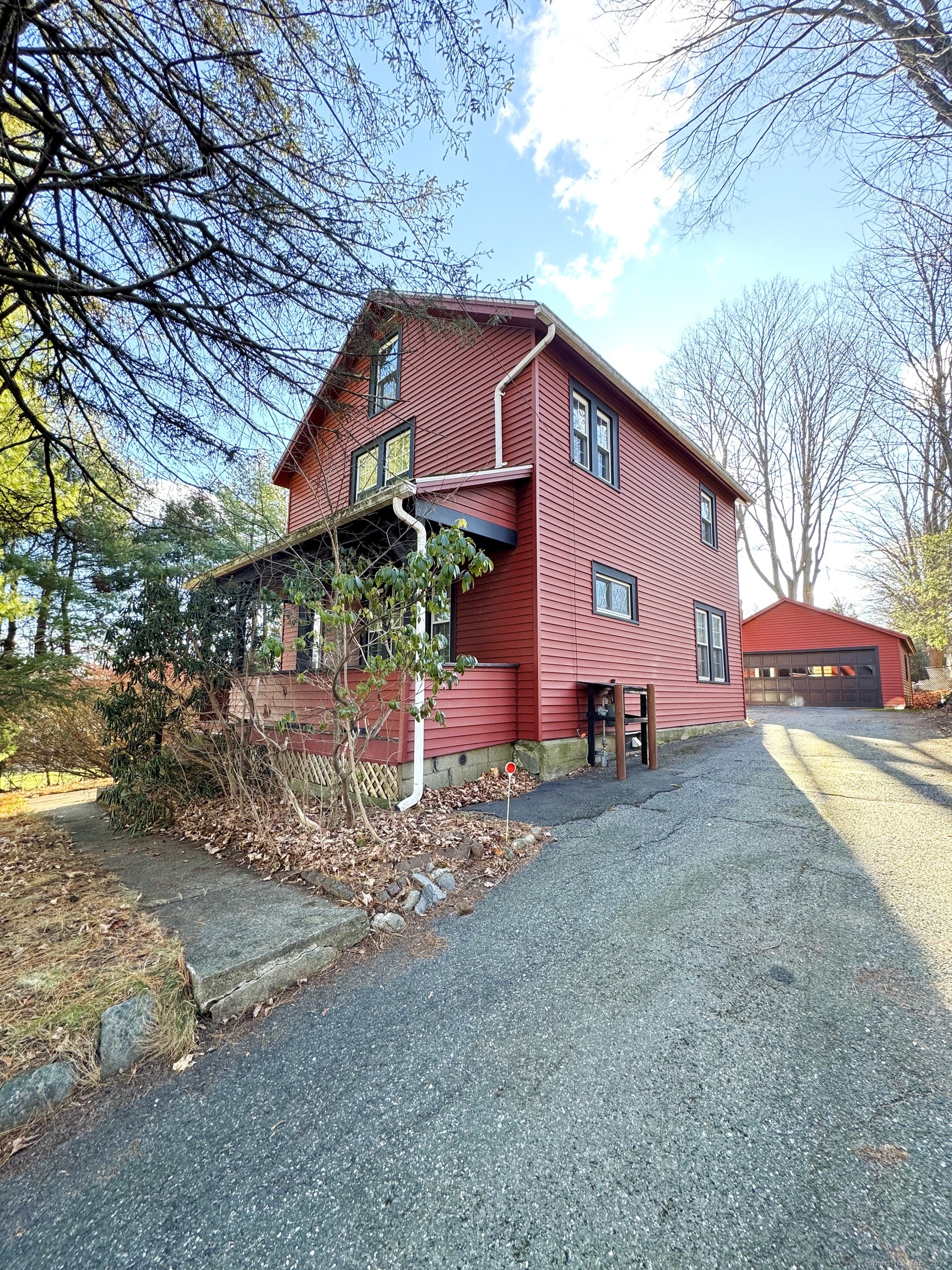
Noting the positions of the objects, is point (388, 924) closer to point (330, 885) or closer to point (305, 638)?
point (330, 885)

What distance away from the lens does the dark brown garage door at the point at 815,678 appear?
824 inches

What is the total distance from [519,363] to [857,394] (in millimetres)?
12002

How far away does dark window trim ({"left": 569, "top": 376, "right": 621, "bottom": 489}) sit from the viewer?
28.2ft

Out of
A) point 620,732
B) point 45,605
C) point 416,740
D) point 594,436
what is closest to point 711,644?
point 594,436

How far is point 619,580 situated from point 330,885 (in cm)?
755

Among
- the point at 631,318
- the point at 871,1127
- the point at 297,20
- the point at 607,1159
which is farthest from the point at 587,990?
the point at 631,318

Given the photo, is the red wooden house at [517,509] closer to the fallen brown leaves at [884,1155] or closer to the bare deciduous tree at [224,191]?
the bare deciduous tree at [224,191]

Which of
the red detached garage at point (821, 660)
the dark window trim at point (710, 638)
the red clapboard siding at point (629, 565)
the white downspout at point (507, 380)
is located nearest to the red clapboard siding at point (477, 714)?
the red clapboard siding at point (629, 565)

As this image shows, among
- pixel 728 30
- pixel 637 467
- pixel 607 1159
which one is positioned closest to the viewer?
pixel 607 1159

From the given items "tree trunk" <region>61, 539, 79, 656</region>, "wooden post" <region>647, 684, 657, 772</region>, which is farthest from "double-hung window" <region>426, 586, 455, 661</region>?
"tree trunk" <region>61, 539, 79, 656</region>

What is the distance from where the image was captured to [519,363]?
7.79 metres

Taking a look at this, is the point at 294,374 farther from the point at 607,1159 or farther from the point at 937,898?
the point at 937,898

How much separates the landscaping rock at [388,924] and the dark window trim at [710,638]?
10680 mm

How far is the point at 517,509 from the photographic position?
7.70 m
